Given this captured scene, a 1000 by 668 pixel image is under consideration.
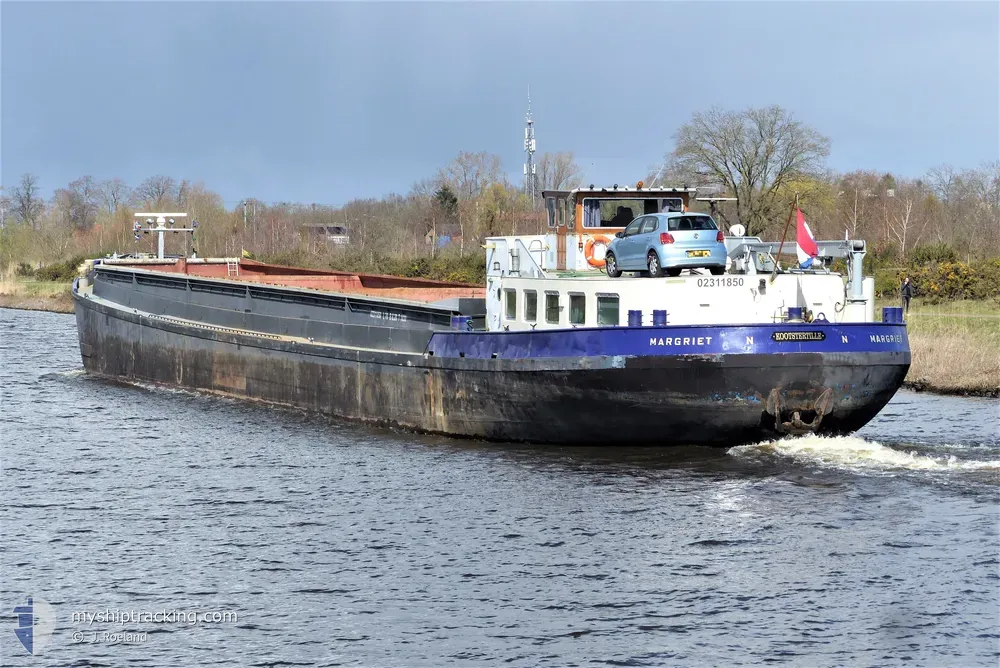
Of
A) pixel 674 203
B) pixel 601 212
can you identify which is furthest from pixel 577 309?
pixel 674 203

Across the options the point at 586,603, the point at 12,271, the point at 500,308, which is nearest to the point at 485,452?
the point at 500,308

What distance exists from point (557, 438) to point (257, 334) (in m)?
10.5

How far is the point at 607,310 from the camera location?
829 inches

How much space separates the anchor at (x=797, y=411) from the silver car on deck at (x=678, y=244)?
266cm

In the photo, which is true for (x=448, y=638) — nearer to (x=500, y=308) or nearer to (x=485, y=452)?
(x=485, y=452)

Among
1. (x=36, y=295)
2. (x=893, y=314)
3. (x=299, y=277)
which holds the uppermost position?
(x=299, y=277)

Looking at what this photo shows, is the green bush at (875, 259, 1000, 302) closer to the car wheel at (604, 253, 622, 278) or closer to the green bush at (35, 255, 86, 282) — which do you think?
the car wheel at (604, 253, 622, 278)

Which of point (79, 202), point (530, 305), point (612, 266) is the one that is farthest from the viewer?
point (79, 202)

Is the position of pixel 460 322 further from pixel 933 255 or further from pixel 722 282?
pixel 933 255

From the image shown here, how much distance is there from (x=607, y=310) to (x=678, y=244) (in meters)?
1.67

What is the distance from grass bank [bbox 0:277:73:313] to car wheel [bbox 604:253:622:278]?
50608 mm

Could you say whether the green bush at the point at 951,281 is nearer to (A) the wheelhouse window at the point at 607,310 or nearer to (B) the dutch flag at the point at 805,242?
(B) the dutch flag at the point at 805,242

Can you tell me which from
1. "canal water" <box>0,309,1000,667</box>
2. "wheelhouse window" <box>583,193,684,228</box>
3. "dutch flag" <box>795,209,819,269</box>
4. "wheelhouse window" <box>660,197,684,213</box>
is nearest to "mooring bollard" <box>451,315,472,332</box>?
"canal water" <box>0,309,1000,667</box>

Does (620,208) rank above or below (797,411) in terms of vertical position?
above
